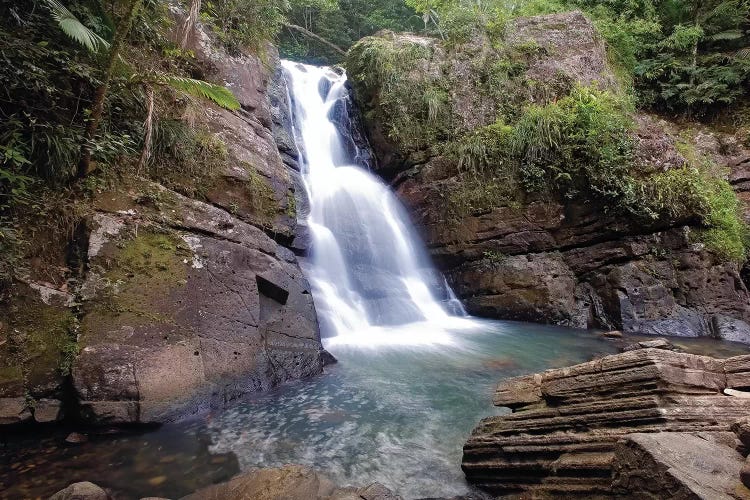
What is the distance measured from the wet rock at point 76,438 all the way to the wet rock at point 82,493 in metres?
0.99

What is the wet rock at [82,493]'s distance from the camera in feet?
8.97

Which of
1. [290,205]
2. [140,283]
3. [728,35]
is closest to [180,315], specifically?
[140,283]

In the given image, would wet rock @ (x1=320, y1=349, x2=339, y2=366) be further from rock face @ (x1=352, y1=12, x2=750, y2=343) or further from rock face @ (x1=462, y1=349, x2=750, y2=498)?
rock face @ (x1=352, y1=12, x2=750, y2=343)

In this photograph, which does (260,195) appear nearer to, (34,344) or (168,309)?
(168,309)

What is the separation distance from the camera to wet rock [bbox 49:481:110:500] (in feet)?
8.97

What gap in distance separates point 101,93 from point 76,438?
12.1 ft

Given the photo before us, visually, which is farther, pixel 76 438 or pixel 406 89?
pixel 406 89

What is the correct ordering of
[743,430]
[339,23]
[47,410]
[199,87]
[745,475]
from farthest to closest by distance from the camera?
[339,23]
[199,87]
[47,410]
[743,430]
[745,475]

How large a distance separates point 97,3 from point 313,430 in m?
5.81

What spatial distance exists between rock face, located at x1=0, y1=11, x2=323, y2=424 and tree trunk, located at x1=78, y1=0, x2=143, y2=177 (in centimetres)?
38

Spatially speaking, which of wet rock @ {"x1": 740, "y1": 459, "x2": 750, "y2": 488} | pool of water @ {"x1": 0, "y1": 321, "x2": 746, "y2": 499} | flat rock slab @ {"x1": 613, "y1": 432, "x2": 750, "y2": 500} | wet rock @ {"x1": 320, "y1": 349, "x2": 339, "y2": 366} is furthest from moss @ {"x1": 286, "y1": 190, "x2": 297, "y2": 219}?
wet rock @ {"x1": 740, "y1": 459, "x2": 750, "y2": 488}

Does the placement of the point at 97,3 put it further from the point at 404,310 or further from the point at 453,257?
the point at 453,257

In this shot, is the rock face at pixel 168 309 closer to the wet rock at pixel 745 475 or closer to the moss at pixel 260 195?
the moss at pixel 260 195

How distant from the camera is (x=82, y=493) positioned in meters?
2.78
